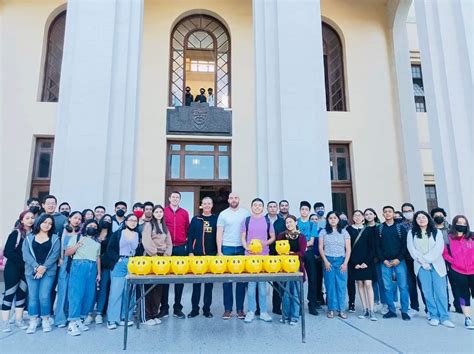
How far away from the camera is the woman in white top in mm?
4793

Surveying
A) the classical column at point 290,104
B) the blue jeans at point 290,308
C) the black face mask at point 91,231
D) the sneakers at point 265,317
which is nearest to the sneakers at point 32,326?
the black face mask at point 91,231

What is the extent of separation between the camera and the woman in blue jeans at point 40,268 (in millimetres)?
4309

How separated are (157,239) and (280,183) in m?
3.37

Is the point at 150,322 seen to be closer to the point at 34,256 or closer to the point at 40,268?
the point at 40,268

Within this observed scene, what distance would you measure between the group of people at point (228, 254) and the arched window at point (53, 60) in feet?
24.9

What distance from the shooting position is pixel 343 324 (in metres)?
4.66

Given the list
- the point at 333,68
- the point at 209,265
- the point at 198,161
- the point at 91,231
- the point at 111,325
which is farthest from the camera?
the point at 333,68

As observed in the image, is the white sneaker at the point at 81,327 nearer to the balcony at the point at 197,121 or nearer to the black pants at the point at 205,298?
the black pants at the point at 205,298

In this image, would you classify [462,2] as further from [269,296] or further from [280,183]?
[269,296]

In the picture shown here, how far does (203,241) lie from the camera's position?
5.02m

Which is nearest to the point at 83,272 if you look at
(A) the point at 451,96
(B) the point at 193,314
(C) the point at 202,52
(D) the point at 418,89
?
(B) the point at 193,314

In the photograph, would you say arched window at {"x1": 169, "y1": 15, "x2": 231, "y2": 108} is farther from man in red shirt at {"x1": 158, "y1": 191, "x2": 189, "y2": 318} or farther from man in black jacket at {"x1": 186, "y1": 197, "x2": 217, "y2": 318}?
man in black jacket at {"x1": 186, "y1": 197, "x2": 217, "y2": 318}

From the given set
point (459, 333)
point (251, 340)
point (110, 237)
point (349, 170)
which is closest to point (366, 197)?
point (349, 170)

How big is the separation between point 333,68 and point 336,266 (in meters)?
9.55
